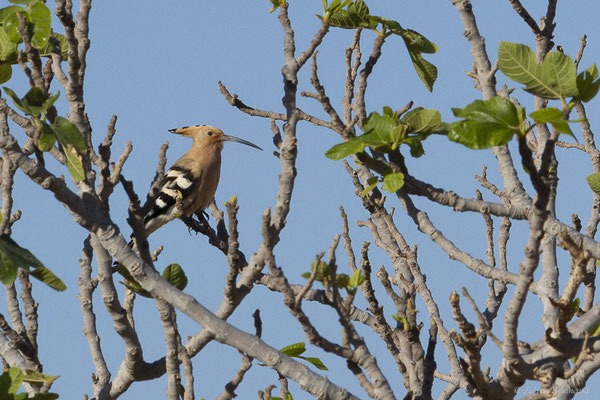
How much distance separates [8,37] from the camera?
3756mm

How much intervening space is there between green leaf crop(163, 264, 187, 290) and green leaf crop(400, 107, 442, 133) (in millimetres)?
1449

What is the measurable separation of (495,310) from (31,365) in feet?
10.2

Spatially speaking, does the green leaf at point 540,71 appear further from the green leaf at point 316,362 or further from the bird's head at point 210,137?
the bird's head at point 210,137

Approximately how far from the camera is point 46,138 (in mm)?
3303

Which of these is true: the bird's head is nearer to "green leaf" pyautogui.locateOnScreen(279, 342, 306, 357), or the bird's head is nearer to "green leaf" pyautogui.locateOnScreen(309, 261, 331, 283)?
"green leaf" pyautogui.locateOnScreen(279, 342, 306, 357)

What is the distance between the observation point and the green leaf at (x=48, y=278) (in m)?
3.39

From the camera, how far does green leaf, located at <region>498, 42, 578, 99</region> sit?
Result: 3137 mm

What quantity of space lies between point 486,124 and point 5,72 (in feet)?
8.11

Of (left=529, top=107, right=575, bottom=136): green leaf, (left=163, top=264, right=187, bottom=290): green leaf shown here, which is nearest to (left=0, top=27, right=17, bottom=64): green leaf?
(left=163, top=264, right=187, bottom=290): green leaf

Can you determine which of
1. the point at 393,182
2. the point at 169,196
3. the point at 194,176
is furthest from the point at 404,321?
the point at 194,176

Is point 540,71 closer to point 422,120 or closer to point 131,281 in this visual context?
point 422,120

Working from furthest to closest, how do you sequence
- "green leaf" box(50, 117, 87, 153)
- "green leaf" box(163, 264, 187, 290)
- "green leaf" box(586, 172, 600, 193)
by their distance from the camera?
"green leaf" box(586, 172, 600, 193), "green leaf" box(163, 264, 187, 290), "green leaf" box(50, 117, 87, 153)

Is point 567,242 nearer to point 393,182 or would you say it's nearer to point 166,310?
point 393,182

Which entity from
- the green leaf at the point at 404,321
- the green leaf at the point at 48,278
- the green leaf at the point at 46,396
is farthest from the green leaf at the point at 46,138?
the green leaf at the point at 404,321
